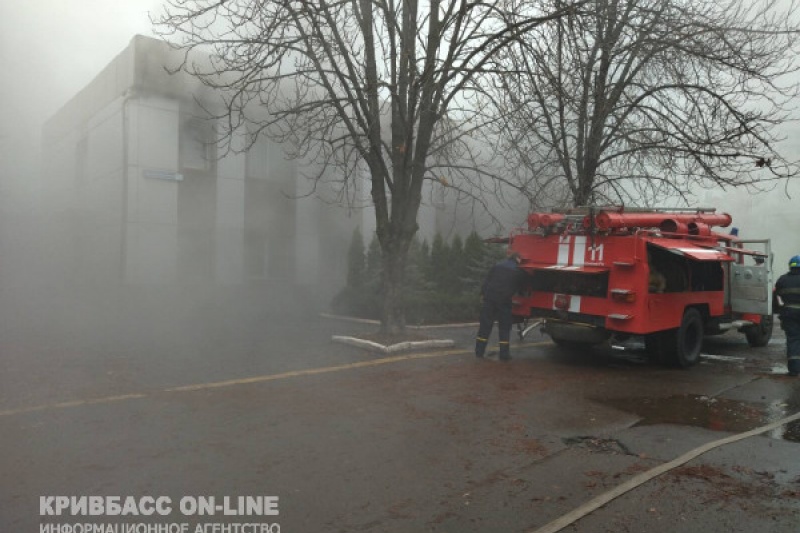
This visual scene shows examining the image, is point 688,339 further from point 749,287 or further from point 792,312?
point 749,287

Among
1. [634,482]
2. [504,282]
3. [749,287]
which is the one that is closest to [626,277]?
[504,282]

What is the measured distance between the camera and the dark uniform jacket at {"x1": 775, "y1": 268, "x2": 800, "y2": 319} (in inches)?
249

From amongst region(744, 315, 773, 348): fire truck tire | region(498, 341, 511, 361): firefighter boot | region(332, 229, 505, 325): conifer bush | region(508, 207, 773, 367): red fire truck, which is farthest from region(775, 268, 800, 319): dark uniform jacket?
region(332, 229, 505, 325): conifer bush

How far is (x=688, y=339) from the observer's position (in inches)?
276

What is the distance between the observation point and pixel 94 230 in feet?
31.2

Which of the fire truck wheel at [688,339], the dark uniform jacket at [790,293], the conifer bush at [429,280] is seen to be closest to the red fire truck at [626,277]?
the fire truck wheel at [688,339]

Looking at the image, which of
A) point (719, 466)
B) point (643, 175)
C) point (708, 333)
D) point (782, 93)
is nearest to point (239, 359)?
point (719, 466)

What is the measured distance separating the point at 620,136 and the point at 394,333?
4597 millimetres

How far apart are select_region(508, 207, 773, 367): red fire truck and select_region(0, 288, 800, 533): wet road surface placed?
1.55ft

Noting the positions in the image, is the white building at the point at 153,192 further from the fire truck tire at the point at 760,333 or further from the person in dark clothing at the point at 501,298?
the fire truck tire at the point at 760,333

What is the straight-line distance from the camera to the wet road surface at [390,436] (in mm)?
2871

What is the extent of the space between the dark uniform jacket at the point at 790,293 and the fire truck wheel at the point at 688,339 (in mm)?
863

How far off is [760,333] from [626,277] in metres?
3.98

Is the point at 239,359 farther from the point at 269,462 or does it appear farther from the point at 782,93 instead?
the point at 782,93
